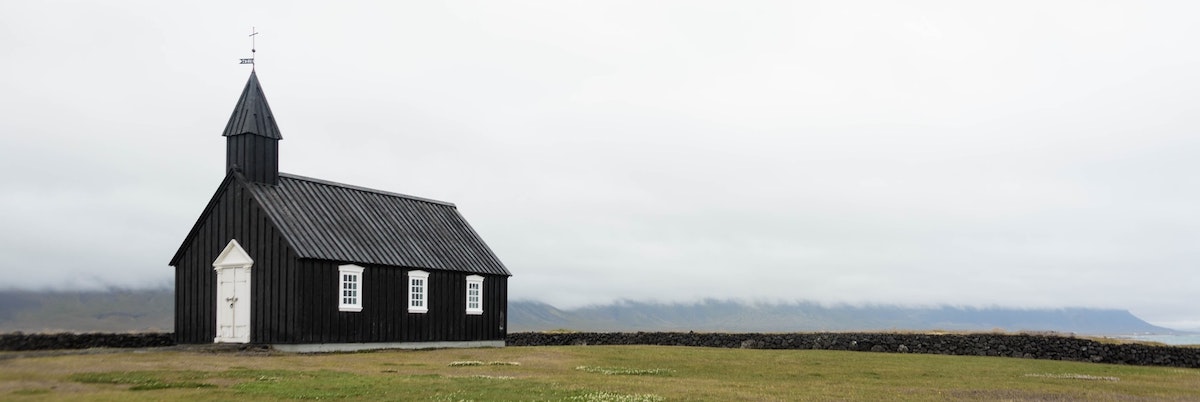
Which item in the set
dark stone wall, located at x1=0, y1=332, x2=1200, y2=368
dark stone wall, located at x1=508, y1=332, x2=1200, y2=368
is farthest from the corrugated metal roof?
dark stone wall, located at x1=508, y1=332, x2=1200, y2=368

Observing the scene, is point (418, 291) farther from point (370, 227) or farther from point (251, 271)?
point (251, 271)

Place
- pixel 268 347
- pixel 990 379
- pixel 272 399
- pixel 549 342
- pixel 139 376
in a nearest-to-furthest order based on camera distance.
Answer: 1. pixel 272 399
2. pixel 139 376
3. pixel 990 379
4. pixel 268 347
5. pixel 549 342

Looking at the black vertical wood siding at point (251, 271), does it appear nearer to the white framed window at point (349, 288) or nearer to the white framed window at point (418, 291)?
the white framed window at point (349, 288)

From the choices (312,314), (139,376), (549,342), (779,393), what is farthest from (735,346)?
(139,376)

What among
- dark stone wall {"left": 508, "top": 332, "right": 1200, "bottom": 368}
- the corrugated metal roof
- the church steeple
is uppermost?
the church steeple

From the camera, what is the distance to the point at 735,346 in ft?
169

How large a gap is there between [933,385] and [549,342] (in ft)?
102

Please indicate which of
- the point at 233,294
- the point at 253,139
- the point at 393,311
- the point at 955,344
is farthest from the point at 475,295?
the point at 955,344

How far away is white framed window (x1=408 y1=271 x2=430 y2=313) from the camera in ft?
149

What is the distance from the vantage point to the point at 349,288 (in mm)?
42438

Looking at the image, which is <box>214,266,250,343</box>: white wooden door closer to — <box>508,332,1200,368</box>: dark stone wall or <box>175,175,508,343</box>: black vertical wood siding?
<box>175,175,508,343</box>: black vertical wood siding

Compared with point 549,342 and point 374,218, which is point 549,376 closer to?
point 374,218

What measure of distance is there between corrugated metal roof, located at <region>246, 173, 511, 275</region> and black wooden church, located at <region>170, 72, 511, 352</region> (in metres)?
0.07

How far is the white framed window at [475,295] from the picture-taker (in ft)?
160
